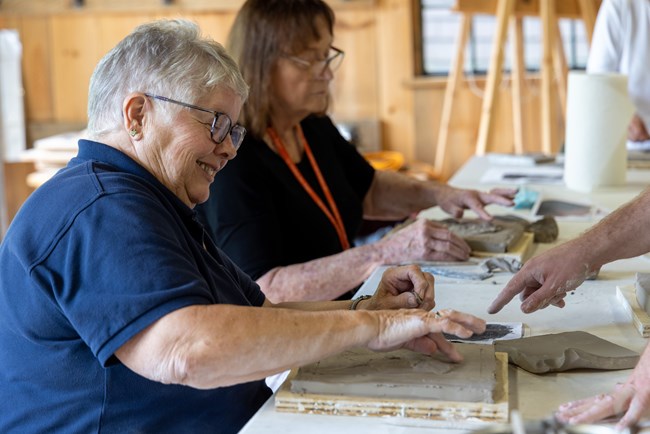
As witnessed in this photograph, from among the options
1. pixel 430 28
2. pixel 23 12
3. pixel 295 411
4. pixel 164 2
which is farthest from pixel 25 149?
pixel 295 411

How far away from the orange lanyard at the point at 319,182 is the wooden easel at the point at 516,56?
6.35 feet

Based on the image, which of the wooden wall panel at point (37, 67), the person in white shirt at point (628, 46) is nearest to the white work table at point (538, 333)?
the person in white shirt at point (628, 46)

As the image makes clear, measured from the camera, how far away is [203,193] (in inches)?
62.6

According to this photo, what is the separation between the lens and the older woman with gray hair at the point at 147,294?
126cm

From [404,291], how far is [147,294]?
0.67 meters

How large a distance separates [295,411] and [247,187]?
101 cm

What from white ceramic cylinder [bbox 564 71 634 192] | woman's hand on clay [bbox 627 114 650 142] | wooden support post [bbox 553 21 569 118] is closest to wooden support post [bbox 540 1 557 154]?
wooden support post [bbox 553 21 569 118]

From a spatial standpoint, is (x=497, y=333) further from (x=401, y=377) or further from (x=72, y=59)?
(x=72, y=59)

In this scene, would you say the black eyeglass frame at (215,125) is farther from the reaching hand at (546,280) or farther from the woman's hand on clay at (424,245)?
the woman's hand on clay at (424,245)

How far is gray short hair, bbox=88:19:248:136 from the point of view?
145cm

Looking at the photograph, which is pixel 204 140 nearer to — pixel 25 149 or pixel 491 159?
pixel 491 159

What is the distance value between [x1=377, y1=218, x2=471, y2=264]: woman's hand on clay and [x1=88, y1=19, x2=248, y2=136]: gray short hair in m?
0.85

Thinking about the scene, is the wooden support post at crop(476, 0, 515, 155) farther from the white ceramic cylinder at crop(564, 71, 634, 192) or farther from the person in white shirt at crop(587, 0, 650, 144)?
the white ceramic cylinder at crop(564, 71, 634, 192)

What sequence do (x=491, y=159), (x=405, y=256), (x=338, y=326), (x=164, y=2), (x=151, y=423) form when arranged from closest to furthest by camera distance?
(x=338, y=326)
(x=151, y=423)
(x=405, y=256)
(x=491, y=159)
(x=164, y=2)
